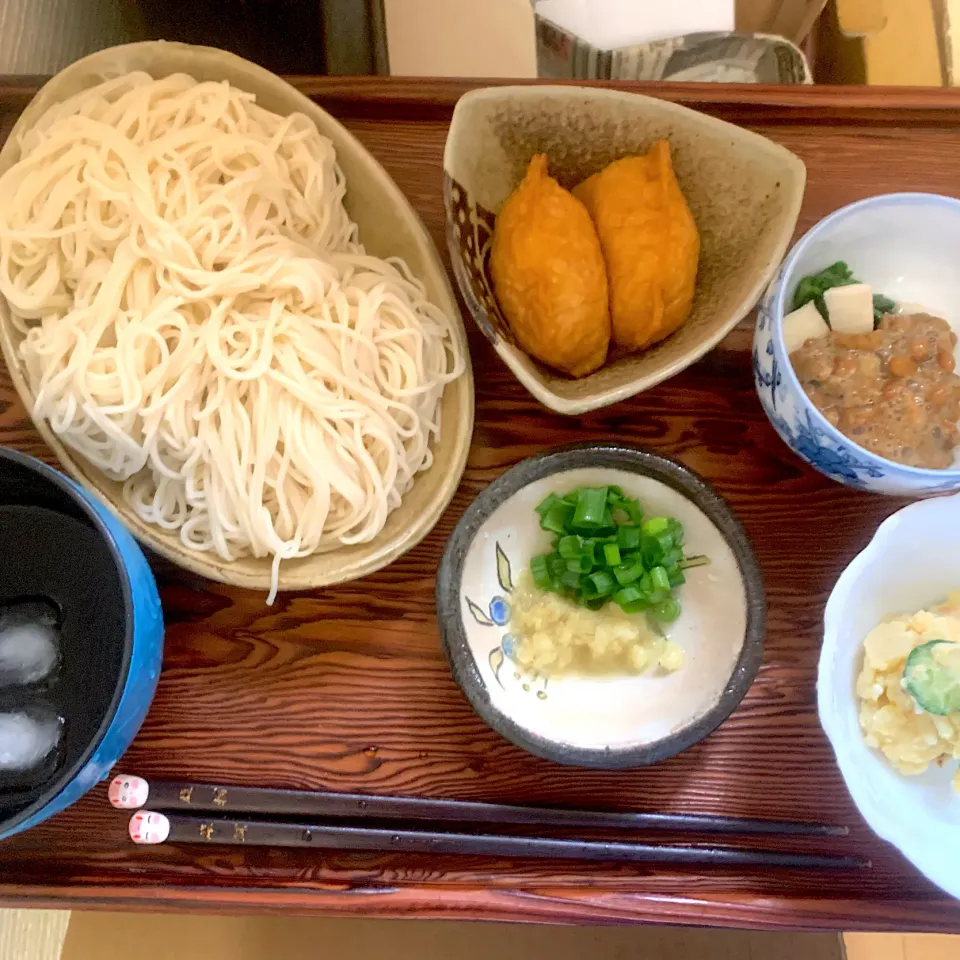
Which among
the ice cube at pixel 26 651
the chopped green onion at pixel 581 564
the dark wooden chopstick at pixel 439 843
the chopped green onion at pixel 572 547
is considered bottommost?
the dark wooden chopstick at pixel 439 843

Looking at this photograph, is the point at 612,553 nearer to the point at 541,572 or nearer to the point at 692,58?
the point at 541,572

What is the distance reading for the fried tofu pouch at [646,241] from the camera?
1033 mm

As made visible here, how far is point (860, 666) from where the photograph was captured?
1.04m

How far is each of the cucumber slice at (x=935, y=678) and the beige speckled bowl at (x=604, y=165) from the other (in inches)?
16.8

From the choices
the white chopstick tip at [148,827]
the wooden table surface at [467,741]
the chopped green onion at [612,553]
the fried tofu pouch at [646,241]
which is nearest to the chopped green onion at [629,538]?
the chopped green onion at [612,553]

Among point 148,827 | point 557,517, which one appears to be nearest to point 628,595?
point 557,517

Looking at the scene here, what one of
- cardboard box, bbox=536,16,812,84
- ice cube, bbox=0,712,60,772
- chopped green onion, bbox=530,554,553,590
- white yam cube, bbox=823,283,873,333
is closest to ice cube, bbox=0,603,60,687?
ice cube, bbox=0,712,60,772

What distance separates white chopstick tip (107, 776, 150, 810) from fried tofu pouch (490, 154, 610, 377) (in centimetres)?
72

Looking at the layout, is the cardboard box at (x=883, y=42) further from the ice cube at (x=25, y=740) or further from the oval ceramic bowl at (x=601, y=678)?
the ice cube at (x=25, y=740)

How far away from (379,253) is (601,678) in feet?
2.12

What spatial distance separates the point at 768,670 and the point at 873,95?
81 cm

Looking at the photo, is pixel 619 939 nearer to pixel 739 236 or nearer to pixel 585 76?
pixel 739 236

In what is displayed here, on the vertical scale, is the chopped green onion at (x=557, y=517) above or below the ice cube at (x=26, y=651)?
above

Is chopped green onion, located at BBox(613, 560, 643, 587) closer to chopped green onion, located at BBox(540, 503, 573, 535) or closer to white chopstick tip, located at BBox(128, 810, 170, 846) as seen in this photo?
chopped green onion, located at BBox(540, 503, 573, 535)
